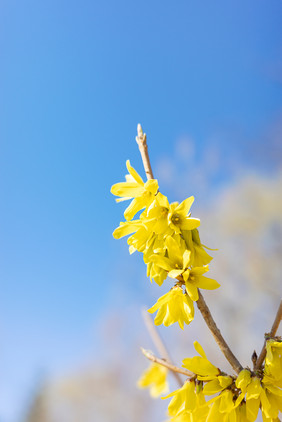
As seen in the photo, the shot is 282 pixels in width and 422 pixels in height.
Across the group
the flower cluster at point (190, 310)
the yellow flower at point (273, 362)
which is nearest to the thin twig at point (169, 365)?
the flower cluster at point (190, 310)

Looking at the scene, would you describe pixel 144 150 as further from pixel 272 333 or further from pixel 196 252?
pixel 272 333

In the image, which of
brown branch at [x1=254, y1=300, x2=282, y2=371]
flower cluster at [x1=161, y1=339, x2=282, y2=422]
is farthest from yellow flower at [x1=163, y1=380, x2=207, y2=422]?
brown branch at [x1=254, y1=300, x2=282, y2=371]

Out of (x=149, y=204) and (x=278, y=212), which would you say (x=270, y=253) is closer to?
(x=278, y=212)

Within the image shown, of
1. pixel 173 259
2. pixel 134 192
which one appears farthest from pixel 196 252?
pixel 134 192

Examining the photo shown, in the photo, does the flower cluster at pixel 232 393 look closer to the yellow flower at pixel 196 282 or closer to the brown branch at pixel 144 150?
the yellow flower at pixel 196 282

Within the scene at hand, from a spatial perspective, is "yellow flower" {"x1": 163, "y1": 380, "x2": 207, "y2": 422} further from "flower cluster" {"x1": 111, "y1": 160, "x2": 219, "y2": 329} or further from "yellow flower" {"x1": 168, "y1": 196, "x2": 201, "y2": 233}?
"yellow flower" {"x1": 168, "y1": 196, "x2": 201, "y2": 233}
